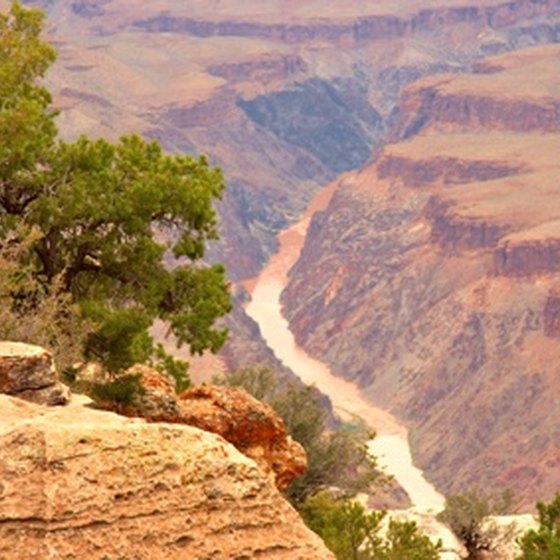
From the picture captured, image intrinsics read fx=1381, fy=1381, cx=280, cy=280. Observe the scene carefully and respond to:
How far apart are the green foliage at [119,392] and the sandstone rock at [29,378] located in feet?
17.6

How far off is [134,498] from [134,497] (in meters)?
0.01

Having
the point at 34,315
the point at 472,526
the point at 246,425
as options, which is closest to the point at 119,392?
the point at 34,315

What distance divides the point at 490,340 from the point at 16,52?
15493 centimetres

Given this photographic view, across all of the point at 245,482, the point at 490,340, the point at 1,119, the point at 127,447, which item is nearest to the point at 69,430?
the point at 127,447

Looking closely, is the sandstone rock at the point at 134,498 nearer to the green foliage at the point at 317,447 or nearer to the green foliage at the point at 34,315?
the green foliage at the point at 34,315

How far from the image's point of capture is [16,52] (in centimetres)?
3053

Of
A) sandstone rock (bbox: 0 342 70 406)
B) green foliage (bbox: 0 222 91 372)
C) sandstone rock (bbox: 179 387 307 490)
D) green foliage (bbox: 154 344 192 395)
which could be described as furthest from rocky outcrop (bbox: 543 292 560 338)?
sandstone rock (bbox: 0 342 70 406)

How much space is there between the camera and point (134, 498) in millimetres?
12281

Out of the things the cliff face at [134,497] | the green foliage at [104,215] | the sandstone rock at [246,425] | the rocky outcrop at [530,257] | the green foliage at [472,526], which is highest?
the rocky outcrop at [530,257]

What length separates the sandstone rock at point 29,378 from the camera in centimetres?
1706

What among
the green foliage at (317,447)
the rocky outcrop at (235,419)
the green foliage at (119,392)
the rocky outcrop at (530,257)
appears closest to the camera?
the green foliage at (119,392)

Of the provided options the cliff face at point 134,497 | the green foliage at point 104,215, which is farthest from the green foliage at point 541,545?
the cliff face at point 134,497

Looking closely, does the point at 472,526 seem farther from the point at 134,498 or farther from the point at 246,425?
the point at 134,498

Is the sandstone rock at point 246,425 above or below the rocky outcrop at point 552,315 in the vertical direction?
below
